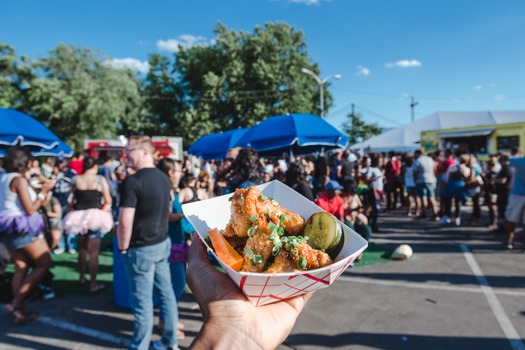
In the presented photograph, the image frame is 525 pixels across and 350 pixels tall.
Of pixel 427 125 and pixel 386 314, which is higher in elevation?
pixel 427 125

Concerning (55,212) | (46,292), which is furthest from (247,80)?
(46,292)

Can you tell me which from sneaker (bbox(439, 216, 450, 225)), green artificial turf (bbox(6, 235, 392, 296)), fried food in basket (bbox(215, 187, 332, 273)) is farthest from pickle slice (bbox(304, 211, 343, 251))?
sneaker (bbox(439, 216, 450, 225))

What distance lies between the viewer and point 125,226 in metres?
3.04

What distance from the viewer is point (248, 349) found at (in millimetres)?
1322

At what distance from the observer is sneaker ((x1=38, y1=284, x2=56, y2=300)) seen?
15.9 ft

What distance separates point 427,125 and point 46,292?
2447 cm

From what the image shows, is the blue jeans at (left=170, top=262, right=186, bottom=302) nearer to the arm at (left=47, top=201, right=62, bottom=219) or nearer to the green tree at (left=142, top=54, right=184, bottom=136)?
the arm at (left=47, top=201, right=62, bottom=219)

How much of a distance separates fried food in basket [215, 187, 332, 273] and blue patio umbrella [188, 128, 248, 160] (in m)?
8.62

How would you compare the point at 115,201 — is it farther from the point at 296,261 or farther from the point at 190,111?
the point at 190,111

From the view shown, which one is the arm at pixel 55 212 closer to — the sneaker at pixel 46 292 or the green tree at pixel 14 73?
the sneaker at pixel 46 292

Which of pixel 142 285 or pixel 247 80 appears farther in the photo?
pixel 247 80

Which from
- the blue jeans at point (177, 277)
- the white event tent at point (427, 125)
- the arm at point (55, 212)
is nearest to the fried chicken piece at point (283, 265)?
the blue jeans at point (177, 277)

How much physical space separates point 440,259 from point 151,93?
32933 mm

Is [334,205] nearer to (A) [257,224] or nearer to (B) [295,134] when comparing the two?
(B) [295,134]
